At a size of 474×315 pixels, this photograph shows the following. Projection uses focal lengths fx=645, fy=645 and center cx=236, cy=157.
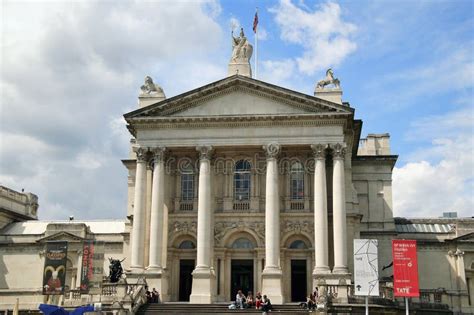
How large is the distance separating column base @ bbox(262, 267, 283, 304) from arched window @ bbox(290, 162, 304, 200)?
247 inches

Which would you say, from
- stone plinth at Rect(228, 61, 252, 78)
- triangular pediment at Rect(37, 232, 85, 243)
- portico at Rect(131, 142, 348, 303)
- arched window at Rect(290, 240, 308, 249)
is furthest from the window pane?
triangular pediment at Rect(37, 232, 85, 243)

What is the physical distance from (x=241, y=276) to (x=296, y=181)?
778cm

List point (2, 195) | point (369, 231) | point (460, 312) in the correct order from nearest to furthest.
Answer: point (460, 312) → point (369, 231) → point (2, 195)

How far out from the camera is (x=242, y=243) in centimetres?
4581

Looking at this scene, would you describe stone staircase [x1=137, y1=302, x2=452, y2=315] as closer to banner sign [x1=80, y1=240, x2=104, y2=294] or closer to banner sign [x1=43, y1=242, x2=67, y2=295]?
banner sign [x1=43, y1=242, x2=67, y2=295]

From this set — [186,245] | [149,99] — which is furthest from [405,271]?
[149,99]

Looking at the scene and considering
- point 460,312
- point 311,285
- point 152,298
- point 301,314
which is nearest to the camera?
point 301,314

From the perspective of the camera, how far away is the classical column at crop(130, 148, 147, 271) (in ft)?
144

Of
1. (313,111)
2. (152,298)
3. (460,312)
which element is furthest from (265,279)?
(460,312)

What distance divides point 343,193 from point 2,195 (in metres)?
35.4

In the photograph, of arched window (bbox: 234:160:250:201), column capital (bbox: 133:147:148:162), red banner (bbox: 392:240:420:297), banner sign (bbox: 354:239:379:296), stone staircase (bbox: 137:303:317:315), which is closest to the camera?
banner sign (bbox: 354:239:379:296)

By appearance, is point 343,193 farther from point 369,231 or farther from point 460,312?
point 460,312

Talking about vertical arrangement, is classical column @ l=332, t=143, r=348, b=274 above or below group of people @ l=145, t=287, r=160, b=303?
above

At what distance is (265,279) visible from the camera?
1644 inches
